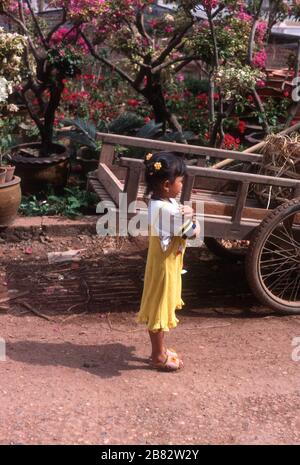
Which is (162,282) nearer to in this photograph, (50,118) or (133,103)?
(50,118)

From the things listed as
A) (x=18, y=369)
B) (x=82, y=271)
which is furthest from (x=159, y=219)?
(x=82, y=271)

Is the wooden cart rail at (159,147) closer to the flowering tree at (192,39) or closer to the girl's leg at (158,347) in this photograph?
the girl's leg at (158,347)

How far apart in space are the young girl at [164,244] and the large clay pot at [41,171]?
3.27m

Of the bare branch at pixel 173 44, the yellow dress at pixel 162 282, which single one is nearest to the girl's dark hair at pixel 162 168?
the yellow dress at pixel 162 282

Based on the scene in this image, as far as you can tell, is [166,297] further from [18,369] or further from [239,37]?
[239,37]

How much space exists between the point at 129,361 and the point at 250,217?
1319 millimetres

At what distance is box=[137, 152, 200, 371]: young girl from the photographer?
331 cm

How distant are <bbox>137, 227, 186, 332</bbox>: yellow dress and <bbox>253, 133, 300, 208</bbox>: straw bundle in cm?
126

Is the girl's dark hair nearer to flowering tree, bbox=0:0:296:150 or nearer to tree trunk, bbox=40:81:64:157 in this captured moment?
flowering tree, bbox=0:0:296:150

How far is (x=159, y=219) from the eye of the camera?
3387mm

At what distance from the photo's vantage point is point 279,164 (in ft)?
14.8

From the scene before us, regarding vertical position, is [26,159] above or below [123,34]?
below

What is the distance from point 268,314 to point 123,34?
418 cm

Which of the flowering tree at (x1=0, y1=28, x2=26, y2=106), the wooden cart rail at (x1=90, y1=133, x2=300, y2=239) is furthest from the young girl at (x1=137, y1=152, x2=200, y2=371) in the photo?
the flowering tree at (x1=0, y1=28, x2=26, y2=106)
